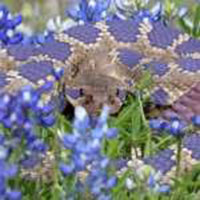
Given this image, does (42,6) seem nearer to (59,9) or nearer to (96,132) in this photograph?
(59,9)

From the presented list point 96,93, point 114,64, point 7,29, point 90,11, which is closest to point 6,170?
point 96,93

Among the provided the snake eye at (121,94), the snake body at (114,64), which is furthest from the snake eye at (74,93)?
the snake eye at (121,94)

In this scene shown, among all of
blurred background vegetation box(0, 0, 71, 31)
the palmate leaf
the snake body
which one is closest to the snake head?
the snake body

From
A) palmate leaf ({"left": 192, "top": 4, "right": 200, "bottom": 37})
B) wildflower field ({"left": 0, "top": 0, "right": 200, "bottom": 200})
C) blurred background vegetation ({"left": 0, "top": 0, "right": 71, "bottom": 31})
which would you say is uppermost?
blurred background vegetation ({"left": 0, "top": 0, "right": 71, "bottom": 31})

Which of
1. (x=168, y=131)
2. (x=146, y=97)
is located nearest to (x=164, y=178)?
(x=168, y=131)

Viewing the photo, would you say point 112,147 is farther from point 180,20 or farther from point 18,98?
point 180,20

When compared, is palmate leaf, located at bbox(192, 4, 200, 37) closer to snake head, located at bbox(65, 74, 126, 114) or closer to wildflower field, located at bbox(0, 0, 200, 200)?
wildflower field, located at bbox(0, 0, 200, 200)

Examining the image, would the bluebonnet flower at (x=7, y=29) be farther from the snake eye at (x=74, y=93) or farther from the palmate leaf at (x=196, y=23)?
the palmate leaf at (x=196, y=23)
